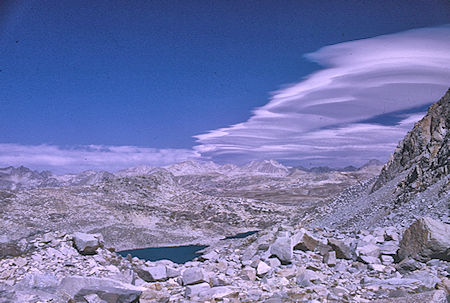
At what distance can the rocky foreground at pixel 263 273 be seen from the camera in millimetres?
7324

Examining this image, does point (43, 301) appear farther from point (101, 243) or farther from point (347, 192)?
point (347, 192)

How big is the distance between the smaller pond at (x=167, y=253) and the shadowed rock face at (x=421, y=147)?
33181mm

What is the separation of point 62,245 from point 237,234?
198 feet

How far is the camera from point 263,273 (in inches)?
352

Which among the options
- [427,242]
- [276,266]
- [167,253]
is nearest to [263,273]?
[276,266]

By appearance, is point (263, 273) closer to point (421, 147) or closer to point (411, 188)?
point (411, 188)

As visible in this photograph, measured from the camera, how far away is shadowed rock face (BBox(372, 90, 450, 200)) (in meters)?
24.2

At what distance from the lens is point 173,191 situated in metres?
91.7

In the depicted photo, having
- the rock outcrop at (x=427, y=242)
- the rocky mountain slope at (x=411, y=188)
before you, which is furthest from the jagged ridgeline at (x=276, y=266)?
the rocky mountain slope at (x=411, y=188)

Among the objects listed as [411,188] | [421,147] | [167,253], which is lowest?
[167,253]

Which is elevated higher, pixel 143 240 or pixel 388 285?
pixel 388 285

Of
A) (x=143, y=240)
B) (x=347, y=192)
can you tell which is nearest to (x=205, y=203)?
(x=143, y=240)

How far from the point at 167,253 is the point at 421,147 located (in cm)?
4376

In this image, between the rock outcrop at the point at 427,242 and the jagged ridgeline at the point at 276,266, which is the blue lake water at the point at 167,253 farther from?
the rock outcrop at the point at 427,242
